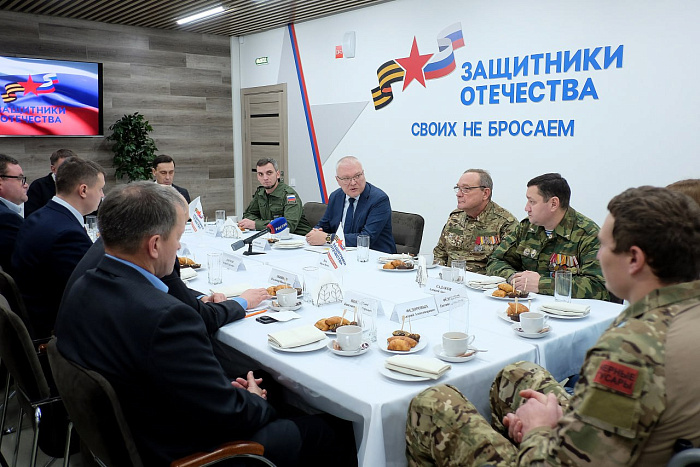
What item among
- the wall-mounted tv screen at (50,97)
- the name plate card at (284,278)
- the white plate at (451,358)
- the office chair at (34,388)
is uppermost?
the wall-mounted tv screen at (50,97)

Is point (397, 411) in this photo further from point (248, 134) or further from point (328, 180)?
point (248, 134)

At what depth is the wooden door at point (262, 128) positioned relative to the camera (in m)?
8.55

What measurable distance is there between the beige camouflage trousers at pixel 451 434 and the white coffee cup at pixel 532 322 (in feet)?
1.37

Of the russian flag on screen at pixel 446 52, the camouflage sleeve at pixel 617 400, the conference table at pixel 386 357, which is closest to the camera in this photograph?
the camouflage sleeve at pixel 617 400

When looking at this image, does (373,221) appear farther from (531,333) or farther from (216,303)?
(531,333)

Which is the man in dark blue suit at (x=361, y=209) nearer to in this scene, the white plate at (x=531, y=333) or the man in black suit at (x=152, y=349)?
the white plate at (x=531, y=333)

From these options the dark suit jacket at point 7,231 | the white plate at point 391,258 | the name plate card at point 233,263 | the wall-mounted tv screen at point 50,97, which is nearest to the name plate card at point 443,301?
the white plate at point 391,258

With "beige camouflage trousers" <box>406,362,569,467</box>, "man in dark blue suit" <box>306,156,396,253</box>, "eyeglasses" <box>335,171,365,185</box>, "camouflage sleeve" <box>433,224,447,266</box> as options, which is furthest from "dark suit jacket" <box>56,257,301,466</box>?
"eyeglasses" <box>335,171,365,185</box>

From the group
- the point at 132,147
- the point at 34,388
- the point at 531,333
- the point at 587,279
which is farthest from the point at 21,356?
the point at 132,147

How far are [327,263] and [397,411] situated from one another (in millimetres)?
1663

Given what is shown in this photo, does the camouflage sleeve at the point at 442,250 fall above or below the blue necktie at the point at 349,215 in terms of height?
below

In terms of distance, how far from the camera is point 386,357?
2143mm

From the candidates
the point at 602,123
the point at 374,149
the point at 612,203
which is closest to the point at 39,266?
the point at 612,203

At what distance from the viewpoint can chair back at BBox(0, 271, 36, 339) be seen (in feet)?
9.25
